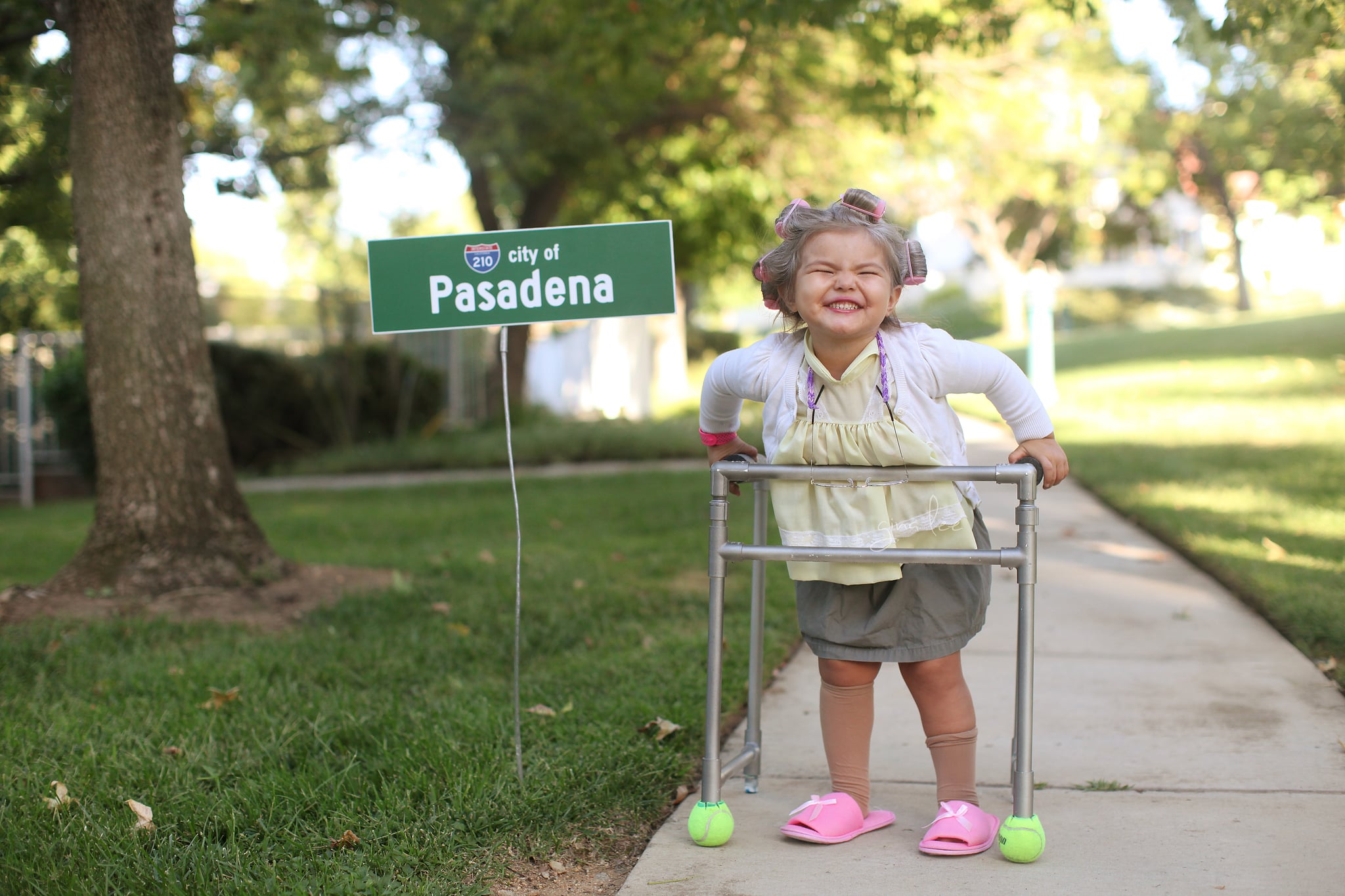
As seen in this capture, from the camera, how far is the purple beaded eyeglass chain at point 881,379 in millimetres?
2803

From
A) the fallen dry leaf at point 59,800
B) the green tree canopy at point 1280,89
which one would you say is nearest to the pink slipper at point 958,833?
the fallen dry leaf at point 59,800

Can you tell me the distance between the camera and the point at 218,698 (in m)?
4.03

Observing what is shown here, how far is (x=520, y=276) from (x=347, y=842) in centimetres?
145

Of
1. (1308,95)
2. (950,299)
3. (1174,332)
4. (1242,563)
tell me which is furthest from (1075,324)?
(1242,563)

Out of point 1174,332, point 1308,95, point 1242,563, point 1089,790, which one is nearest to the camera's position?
point 1089,790

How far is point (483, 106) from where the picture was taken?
37.3 ft

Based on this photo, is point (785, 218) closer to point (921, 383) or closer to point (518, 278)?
point (921, 383)

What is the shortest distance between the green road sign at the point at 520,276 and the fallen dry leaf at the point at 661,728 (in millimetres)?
1260

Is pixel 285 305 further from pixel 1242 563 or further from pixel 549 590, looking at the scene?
pixel 1242 563

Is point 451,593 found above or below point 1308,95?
below

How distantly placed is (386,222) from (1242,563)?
99.7 ft

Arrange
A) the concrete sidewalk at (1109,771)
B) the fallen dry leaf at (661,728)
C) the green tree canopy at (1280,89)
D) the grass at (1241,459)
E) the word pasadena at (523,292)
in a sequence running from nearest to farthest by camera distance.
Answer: the concrete sidewalk at (1109,771) → the word pasadena at (523,292) → the fallen dry leaf at (661,728) → the grass at (1241,459) → the green tree canopy at (1280,89)

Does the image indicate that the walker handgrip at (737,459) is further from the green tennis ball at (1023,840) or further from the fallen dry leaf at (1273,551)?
the fallen dry leaf at (1273,551)

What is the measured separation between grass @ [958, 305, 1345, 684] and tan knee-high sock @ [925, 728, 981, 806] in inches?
80.7
